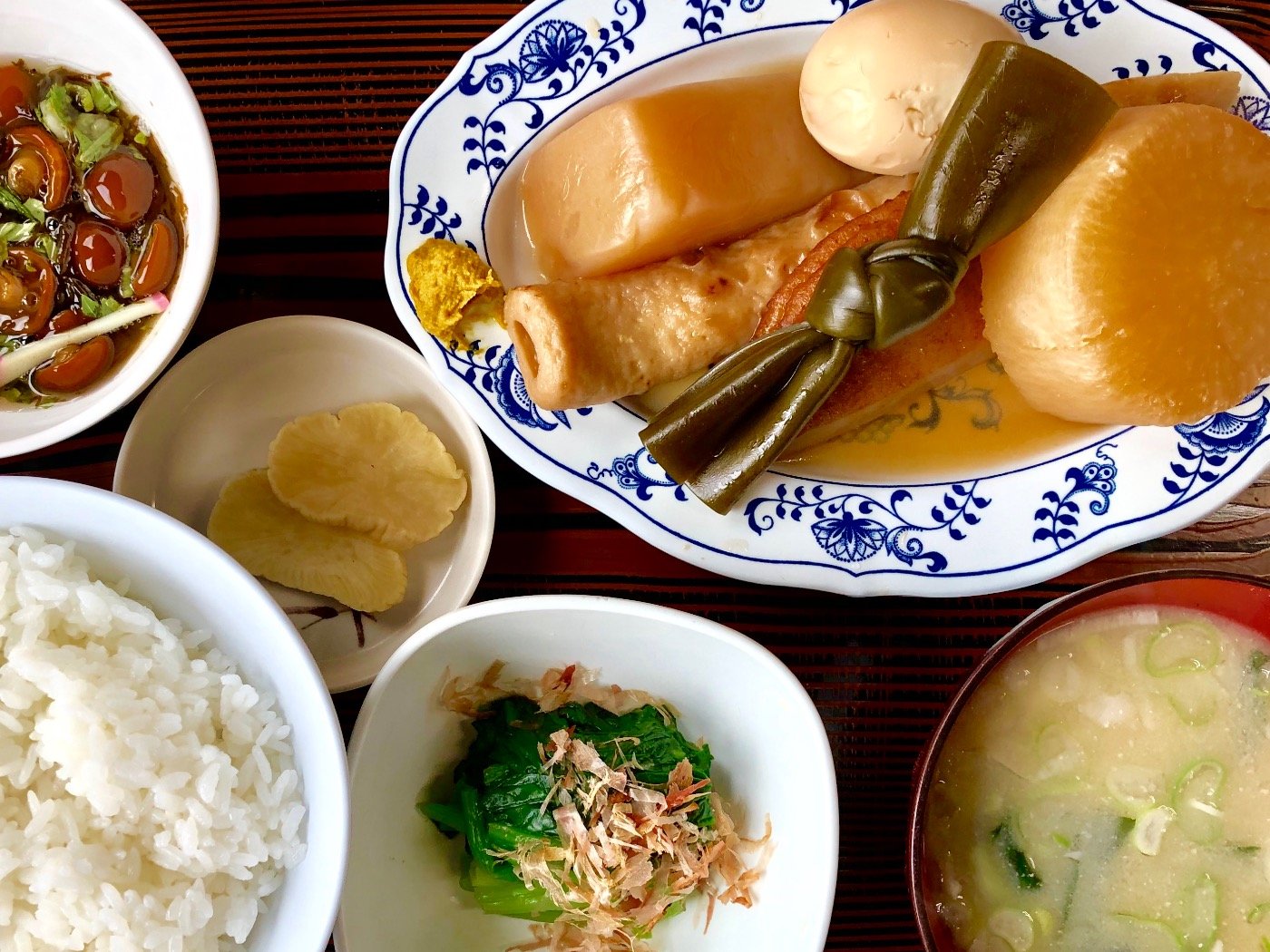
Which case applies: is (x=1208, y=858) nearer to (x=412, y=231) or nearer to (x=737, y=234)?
(x=737, y=234)

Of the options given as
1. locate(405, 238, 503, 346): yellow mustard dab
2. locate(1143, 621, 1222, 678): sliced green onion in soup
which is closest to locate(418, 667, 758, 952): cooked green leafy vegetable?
locate(405, 238, 503, 346): yellow mustard dab

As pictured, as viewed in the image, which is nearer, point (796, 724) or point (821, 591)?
point (796, 724)

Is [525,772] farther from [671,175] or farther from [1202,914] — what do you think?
[1202,914]

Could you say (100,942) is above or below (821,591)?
below

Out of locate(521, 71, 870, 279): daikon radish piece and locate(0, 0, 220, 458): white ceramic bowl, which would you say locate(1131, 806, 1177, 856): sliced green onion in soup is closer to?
locate(521, 71, 870, 279): daikon radish piece

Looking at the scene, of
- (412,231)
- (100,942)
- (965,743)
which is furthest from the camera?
(412,231)

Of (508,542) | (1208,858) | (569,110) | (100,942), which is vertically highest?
(569,110)

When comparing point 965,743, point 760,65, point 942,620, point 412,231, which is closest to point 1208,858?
point 965,743

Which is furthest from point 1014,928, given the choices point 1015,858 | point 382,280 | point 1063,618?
point 382,280
